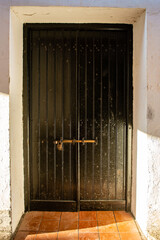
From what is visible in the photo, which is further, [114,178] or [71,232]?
[114,178]

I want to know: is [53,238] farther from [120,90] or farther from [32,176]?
[120,90]

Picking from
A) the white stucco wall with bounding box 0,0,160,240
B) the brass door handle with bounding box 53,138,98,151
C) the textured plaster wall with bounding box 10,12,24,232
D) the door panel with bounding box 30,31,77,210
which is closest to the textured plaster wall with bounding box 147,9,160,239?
the white stucco wall with bounding box 0,0,160,240

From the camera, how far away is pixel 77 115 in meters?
3.42

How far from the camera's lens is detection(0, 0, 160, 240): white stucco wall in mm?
2725

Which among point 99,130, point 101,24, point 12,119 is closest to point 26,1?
point 101,24

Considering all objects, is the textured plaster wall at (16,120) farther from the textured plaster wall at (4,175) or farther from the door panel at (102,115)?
the door panel at (102,115)

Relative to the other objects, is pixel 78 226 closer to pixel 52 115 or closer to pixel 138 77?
pixel 52 115

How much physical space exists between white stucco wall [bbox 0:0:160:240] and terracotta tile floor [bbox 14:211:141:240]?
0.17 m

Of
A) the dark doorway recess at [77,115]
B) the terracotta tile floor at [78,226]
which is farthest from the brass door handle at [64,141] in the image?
the terracotta tile floor at [78,226]

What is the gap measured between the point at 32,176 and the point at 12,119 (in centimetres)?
100

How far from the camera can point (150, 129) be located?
276 cm

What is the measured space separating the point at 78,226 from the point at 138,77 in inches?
81.2

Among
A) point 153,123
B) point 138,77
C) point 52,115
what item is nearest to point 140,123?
point 153,123

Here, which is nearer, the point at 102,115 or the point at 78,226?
the point at 78,226
